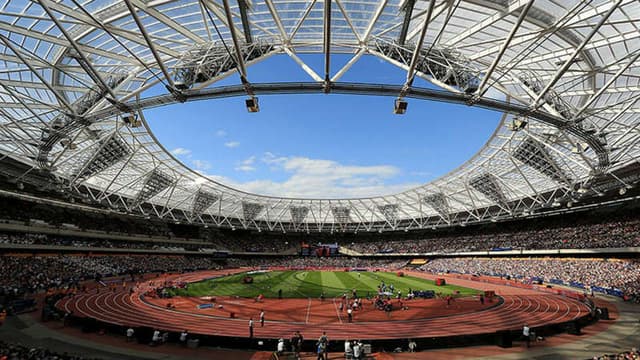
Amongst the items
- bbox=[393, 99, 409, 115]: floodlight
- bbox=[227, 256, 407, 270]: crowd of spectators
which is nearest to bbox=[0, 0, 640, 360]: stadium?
bbox=[393, 99, 409, 115]: floodlight

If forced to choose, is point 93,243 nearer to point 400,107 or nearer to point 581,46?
point 400,107

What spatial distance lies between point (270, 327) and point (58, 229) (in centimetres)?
4453

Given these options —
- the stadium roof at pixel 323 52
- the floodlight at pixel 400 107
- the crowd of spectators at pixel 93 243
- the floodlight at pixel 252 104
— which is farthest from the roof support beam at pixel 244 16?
the crowd of spectators at pixel 93 243

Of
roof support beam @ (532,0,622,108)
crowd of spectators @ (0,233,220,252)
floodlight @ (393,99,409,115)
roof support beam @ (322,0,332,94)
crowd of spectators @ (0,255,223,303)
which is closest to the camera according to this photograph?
roof support beam @ (532,0,622,108)

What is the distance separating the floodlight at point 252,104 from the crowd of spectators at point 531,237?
166ft

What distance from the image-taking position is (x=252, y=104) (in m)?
16.8

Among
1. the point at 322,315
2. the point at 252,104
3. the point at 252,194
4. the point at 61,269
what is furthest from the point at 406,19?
the point at 252,194

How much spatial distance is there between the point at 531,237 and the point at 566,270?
1454 centimetres

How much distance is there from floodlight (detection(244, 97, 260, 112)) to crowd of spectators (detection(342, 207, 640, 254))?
166 ft

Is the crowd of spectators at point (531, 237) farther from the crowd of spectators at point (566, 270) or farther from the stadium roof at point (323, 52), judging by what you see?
the stadium roof at point (323, 52)

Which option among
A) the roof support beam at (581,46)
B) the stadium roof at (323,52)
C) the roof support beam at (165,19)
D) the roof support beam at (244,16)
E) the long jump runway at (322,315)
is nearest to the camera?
the roof support beam at (581,46)

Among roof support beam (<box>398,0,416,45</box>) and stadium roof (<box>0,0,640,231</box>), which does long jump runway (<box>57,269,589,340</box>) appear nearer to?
stadium roof (<box>0,0,640,231</box>)

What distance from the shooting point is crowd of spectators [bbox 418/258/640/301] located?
121 ft

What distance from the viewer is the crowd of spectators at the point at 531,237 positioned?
46.9 m
